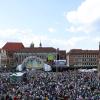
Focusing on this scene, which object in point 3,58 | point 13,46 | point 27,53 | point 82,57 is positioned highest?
point 13,46

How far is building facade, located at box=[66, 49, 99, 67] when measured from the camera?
16743 cm

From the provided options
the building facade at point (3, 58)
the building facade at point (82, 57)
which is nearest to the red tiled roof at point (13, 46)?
the building facade at point (3, 58)

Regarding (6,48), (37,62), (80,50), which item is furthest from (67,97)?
(6,48)

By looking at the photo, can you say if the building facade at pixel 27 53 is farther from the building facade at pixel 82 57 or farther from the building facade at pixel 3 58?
the building facade at pixel 82 57

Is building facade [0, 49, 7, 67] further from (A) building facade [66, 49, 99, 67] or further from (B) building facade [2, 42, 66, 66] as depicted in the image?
(A) building facade [66, 49, 99, 67]

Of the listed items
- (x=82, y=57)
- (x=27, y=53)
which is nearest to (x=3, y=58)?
(x=27, y=53)

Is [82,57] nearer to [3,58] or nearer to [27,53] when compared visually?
[27,53]

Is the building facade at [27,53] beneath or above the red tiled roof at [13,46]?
beneath

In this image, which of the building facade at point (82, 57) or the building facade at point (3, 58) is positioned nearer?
the building facade at point (82, 57)

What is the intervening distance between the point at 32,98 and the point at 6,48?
164 m

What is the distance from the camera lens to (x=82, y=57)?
6644 inches

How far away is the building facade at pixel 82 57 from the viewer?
16743 centimetres

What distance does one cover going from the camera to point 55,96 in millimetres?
32156

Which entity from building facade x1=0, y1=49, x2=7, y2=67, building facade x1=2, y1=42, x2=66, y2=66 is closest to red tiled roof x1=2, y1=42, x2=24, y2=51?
building facade x1=2, y1=42, x2=66, y2=66
